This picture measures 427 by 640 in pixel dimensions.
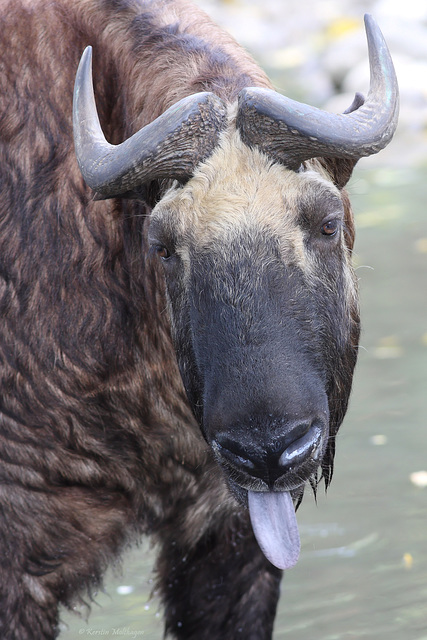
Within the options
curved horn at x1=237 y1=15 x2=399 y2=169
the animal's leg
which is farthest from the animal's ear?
the animal's leg

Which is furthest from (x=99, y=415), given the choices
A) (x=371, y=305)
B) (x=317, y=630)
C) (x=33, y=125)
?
(x=371, y=305)

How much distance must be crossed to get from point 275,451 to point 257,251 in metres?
0.59

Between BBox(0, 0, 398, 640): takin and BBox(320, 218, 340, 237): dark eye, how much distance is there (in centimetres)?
1

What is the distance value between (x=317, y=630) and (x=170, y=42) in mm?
2651

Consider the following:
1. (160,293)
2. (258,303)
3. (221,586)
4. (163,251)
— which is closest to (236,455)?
(258,303)

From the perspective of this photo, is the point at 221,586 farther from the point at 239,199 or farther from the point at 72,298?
the point at 239,199

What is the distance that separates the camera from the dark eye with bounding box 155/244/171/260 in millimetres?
3416

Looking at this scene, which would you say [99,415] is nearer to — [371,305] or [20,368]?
[20,368]

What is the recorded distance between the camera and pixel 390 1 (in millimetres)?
13797

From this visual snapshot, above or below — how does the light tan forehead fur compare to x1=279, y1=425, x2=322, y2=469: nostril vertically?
above

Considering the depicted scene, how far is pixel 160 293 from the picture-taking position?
150 inches

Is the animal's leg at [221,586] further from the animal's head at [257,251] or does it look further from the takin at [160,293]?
the animal's head at [257,251]

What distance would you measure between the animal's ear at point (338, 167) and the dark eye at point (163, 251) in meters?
0.59

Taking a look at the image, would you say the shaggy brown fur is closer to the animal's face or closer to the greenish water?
the animal's face
